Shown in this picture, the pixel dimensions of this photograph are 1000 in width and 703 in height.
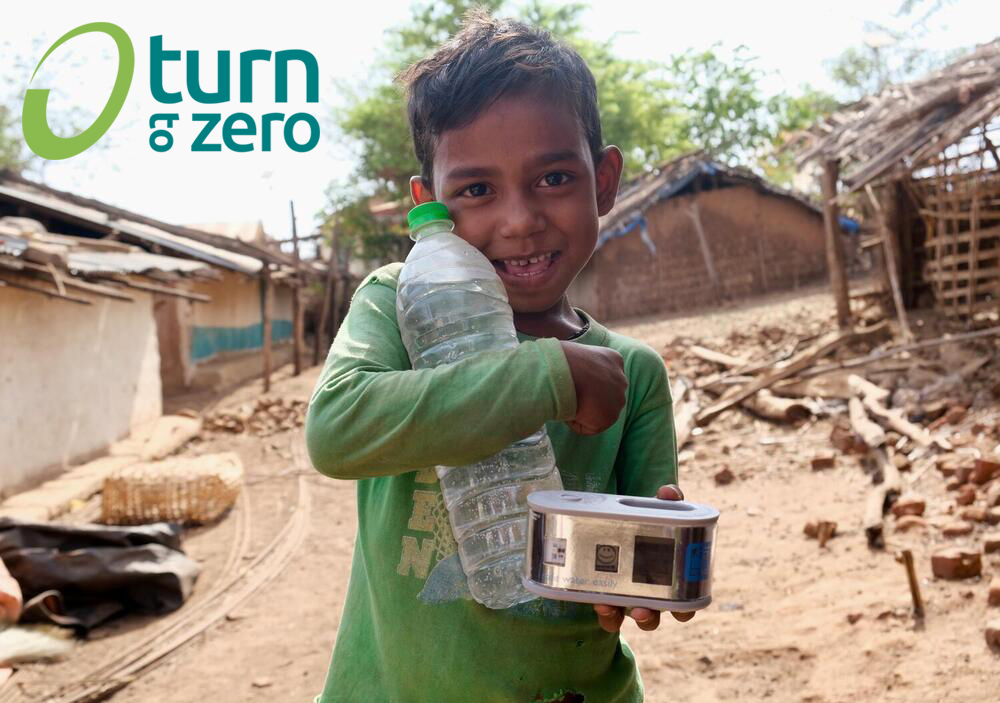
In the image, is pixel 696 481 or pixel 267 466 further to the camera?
pixel 267 466

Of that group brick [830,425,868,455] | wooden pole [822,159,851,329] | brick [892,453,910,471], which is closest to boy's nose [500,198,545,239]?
brick [892,453,910,471]

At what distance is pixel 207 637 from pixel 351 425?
4.41 m

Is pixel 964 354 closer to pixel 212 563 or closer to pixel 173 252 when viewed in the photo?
pixel 212 563

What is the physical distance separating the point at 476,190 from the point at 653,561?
0.63 meters

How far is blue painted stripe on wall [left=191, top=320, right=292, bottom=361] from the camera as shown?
17828mm

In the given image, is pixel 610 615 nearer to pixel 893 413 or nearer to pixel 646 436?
pixel 646 436

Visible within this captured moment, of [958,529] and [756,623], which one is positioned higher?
[958,529]

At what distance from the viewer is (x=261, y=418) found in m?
13.2

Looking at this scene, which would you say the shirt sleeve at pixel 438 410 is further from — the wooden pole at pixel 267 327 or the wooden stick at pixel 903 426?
the wooden pole at pixel 267 327

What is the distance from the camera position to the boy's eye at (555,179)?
4.69 feet

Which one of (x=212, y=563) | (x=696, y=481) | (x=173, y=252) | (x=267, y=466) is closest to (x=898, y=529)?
(x=696, y=481)

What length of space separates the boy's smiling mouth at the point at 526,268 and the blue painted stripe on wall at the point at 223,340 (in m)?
17.0

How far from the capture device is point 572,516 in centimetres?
113

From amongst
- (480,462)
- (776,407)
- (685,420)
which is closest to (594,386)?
(480,462)
